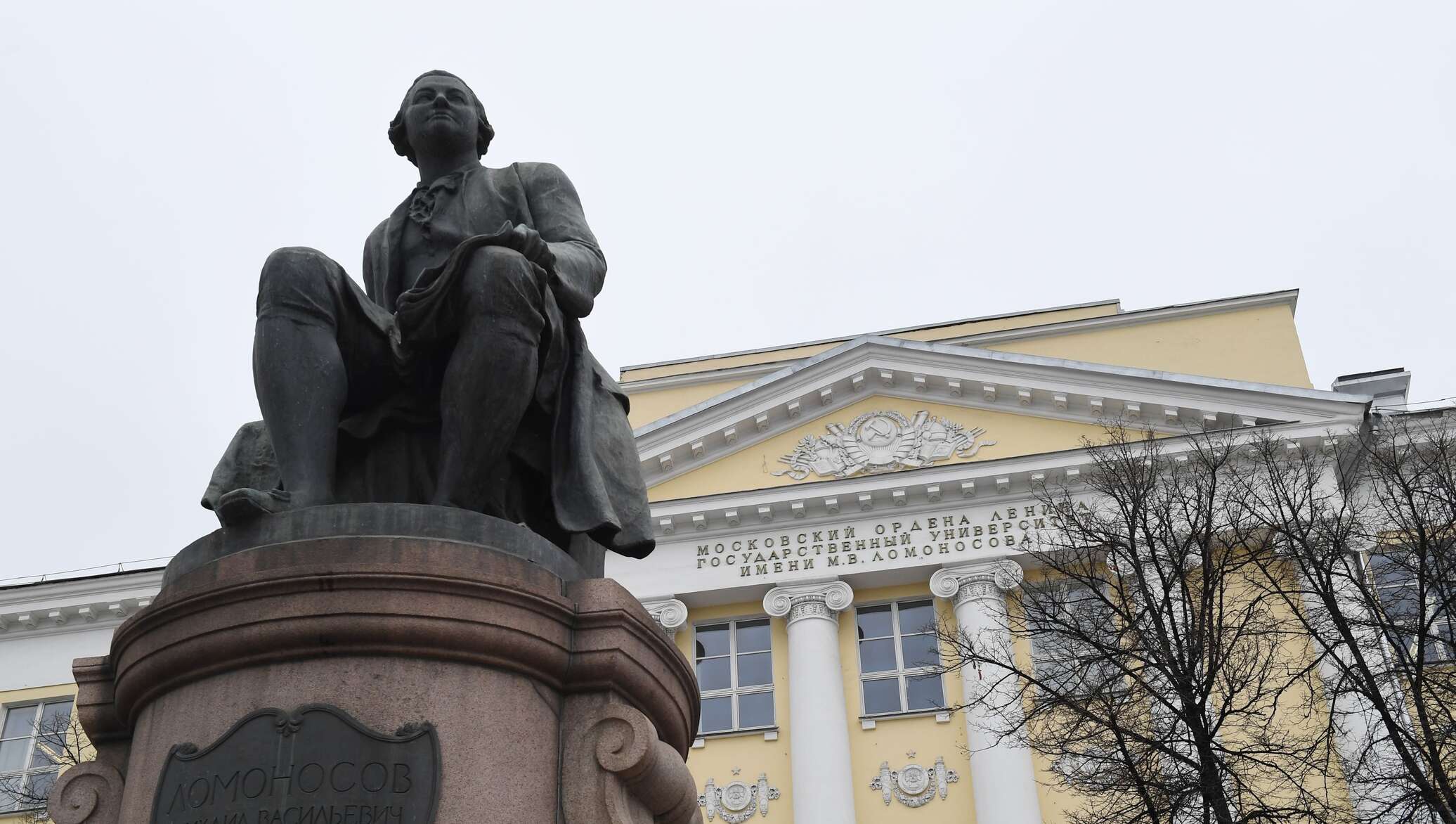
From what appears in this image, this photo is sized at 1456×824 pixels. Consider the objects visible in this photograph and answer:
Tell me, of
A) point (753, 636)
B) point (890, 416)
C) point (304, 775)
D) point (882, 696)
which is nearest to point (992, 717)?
point (882, 696)

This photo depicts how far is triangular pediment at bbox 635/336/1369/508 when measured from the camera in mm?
24969

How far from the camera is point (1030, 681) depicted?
16.1m

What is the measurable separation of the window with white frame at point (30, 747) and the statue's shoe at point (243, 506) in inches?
796

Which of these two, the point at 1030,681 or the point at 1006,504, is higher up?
the point at 1006,504

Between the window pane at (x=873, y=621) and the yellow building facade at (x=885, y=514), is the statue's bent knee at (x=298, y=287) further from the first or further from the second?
the window pane at (x=873, y=621)

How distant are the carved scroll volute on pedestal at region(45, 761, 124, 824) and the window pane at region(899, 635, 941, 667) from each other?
66.9 ft

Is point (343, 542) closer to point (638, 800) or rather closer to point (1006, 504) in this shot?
point (638, 800)

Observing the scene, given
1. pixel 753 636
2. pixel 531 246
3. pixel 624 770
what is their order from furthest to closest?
1. pixel 753 636
2. pixel 531 246
3. pixel 624 770

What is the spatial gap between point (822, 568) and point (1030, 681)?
872cm

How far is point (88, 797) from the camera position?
4094 mm

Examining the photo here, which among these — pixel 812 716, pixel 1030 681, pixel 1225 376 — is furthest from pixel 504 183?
pixel 1225 376

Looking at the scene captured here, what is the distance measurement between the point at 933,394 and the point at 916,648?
175 inches

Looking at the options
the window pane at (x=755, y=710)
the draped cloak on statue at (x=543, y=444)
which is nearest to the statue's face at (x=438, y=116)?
the draped cloak on statue at (x=543, y=444)

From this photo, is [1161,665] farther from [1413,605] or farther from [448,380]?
[448,380]
